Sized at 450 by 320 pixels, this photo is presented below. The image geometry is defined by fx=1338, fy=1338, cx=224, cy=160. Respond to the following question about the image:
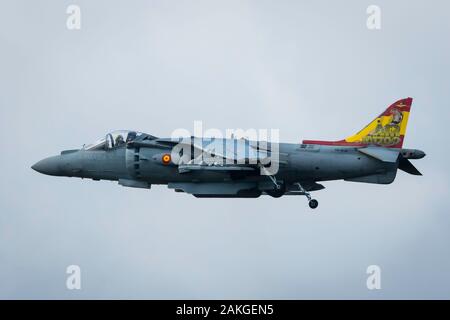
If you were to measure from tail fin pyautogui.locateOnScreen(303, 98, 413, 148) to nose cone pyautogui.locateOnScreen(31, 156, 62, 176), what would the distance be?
33.9ft

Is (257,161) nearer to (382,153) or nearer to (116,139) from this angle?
(382,153)

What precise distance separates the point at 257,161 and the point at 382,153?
4834 millimetres

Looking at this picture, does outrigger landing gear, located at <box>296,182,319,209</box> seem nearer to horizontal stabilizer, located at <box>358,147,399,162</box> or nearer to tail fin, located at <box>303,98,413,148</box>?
tail fin, located at <box>303,98,413,148</box>

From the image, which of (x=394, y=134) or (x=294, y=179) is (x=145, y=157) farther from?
(x=394, y=134)

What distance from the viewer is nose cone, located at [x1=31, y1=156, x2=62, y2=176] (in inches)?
2175

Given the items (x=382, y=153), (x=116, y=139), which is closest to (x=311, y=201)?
(x=382, y=153)

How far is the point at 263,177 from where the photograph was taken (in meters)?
52.8

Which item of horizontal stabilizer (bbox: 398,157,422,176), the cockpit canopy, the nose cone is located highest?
the cockpit canopy

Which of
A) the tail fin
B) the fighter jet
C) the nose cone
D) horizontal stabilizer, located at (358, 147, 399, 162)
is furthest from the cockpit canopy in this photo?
horizontal stabilizer, located at (358, 147, 399, 162)

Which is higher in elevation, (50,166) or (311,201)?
(50,166)

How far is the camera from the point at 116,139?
54.3 m

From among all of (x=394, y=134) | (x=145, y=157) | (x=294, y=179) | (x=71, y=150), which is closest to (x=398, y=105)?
(x=394, y=134)

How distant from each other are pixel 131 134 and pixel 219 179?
423 cm

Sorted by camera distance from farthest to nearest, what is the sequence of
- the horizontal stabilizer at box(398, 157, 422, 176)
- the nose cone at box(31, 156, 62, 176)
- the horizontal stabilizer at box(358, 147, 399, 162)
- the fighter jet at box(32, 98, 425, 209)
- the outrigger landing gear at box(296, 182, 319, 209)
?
the nose cone at box(31, 156, 62, 176) → the horizontal stabilizer at box(398, 157, 422, 176) → the outrigger landing gear at box(296, 182, 319, 209) → the fighter jet at box(32, 98, 425, 209) → the horizontal stabilizer at box(358, 147, 399, 162)
